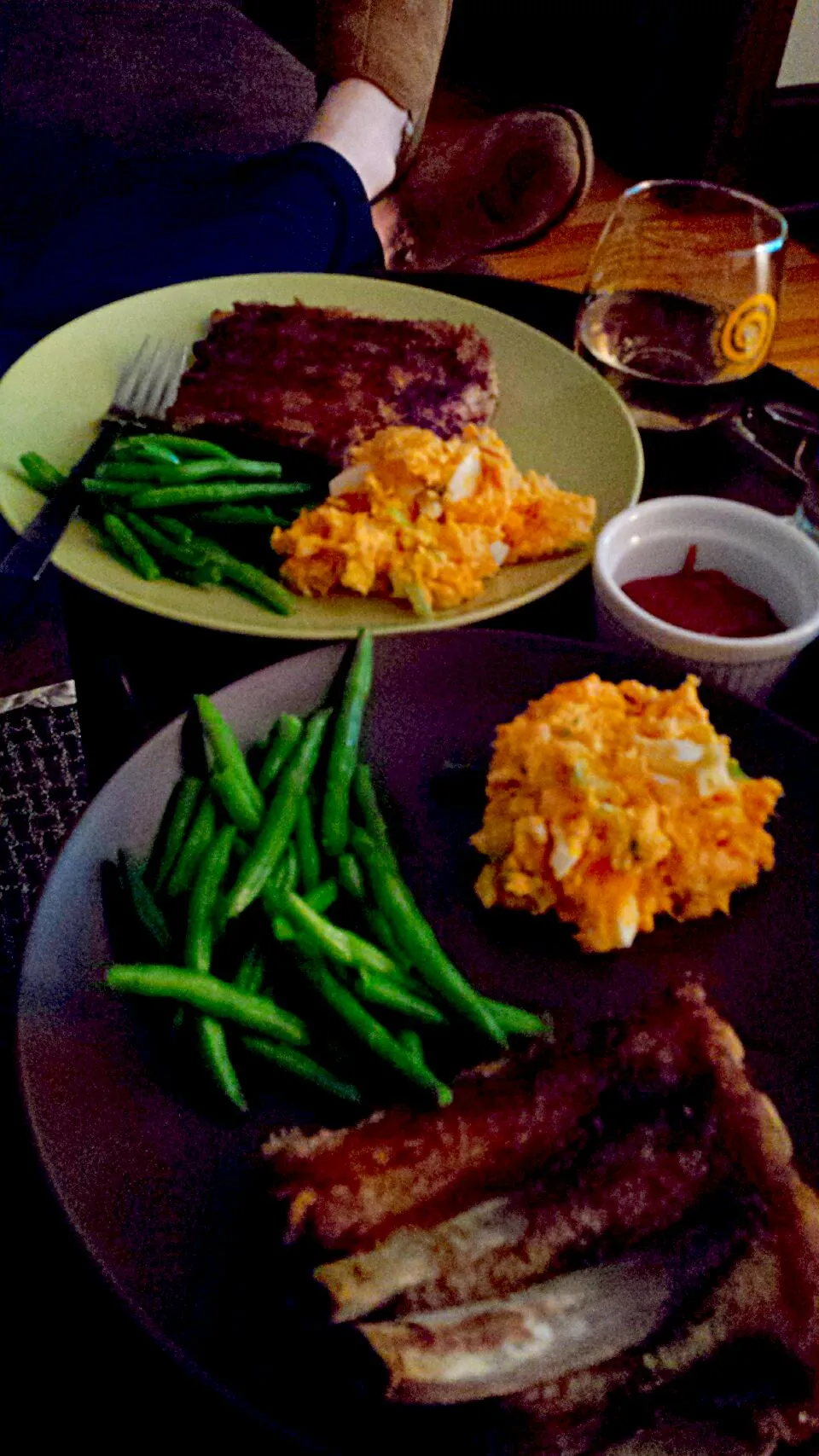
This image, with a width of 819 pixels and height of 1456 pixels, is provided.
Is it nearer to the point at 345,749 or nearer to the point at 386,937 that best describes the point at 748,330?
the point at 345,749

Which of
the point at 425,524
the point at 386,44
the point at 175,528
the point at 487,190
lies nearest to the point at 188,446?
the point at 175,528

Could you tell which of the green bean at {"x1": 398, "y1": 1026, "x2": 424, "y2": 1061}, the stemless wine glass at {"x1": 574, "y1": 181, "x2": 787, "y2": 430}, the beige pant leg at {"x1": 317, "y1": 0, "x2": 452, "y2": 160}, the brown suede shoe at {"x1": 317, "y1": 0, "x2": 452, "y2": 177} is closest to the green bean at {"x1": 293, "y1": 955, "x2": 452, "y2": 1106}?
the green bean at {"x1": 398, "y1": 1026, "x2": 424, "y2": 1061}

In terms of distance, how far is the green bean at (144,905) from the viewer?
3.71ft

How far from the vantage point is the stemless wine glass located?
1668 mm

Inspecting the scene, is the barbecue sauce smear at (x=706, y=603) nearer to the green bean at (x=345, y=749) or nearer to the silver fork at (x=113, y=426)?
the green bean at (x=345, y=749)

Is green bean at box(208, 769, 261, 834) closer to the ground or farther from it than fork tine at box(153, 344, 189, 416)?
closer to the ground

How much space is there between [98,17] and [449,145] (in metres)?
1.53

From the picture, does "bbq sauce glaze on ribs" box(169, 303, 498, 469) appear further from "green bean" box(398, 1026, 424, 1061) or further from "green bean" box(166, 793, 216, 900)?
"green bean" box(398, 1026, 424, 1061)

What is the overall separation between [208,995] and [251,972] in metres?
0.08

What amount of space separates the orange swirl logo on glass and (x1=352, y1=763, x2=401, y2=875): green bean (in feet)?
2.94

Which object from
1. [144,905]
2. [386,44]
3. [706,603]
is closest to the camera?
[144,905]

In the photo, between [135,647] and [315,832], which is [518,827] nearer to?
[315,832]

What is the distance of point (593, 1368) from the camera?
2.80ft

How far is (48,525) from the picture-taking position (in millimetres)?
1545
